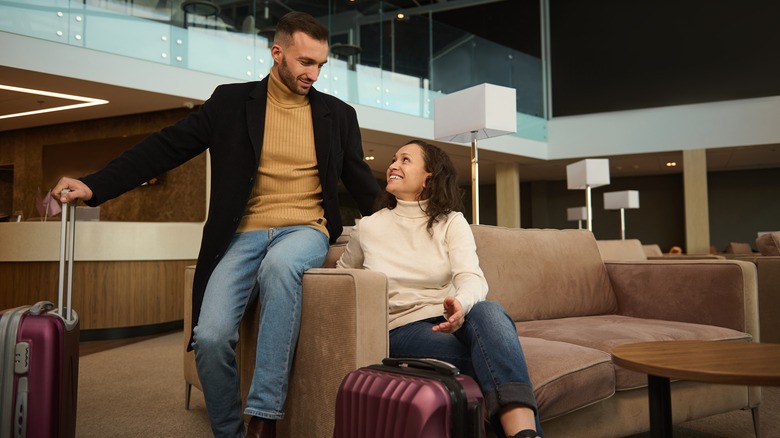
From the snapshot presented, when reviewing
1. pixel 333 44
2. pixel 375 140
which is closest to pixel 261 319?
pixel 333 44

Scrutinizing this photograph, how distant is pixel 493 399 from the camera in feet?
4.74

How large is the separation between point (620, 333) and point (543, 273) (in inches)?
20.2

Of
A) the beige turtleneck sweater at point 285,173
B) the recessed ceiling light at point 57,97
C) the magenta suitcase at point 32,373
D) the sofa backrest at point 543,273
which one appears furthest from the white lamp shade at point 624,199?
the magenta suitcase at point 32,373

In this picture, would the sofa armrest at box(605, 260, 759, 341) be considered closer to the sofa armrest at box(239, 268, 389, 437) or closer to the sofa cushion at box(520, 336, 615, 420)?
the sofa cushion at box(520, 336, 615, 420)

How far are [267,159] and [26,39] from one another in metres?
4.38

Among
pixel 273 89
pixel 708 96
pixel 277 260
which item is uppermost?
pixel 708 96

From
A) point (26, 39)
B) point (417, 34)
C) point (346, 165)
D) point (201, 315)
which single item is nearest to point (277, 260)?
point (201, 315)

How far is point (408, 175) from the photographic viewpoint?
1.97m

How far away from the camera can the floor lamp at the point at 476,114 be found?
3414mm

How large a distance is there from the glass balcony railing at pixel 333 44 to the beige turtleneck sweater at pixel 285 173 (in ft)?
14.2

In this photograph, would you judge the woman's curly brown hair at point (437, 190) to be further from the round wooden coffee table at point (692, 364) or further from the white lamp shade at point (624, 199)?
the white lamp shade at point (624, 199)

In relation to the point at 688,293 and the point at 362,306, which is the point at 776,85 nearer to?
the point at 688,293

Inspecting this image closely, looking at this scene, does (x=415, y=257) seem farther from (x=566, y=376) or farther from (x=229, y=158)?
(x=229, y=158)

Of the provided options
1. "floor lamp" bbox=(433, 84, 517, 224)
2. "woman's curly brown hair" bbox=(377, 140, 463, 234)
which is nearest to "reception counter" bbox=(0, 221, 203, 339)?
"floor lamp" bbox=(433, 84, 517, 224)
